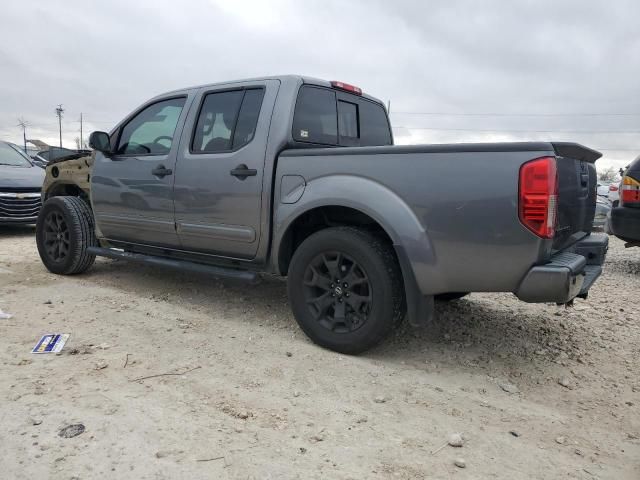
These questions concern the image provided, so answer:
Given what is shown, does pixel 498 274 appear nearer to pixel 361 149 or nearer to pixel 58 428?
pixel 361 149

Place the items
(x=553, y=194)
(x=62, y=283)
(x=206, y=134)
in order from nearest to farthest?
1. (x=553, y=194)
2. (x=206, y=134)
3. (x=62, y=283)

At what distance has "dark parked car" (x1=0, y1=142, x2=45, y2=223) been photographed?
8203 mm

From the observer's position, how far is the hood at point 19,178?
8281 millimetres

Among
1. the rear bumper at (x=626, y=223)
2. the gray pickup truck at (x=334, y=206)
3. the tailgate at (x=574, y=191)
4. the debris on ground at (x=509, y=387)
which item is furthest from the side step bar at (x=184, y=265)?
the rear bumper at (x=626, y=223)

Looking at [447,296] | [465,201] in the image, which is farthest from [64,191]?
[465,201]

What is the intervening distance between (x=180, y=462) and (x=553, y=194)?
7.41 feet

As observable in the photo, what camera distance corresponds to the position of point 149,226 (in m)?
4.55

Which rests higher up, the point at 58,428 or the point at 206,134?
the point at 206,134

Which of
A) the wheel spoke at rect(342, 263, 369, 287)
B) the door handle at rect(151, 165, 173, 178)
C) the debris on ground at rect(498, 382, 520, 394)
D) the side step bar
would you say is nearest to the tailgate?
the debris on ground at rect(498, 382, 520, 394)

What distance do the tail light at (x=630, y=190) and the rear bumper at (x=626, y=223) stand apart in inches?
4.1

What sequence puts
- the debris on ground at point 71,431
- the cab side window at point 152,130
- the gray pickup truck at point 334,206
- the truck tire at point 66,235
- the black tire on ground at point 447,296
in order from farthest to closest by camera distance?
the truck tire at point 66,235 < the cab side window at point 152,130 < the black tire on ground at point 447,296 < the gray pickup truck at point 334,206 < the debris on ground at point 71,431

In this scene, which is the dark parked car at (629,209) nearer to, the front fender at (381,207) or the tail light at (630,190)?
the tail light at (630,190)

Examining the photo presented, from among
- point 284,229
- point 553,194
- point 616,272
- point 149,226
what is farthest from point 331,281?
point 616,272

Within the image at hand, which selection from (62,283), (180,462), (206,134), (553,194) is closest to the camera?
(180,462)
